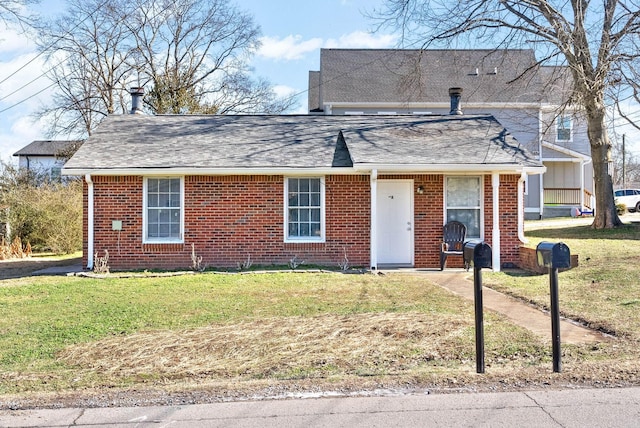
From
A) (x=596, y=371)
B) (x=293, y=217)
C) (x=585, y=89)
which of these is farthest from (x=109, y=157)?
(x=585, y=89)

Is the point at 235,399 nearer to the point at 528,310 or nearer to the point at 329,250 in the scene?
the point at 528,310

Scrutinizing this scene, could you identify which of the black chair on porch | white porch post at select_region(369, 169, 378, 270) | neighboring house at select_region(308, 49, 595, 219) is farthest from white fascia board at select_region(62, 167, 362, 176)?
neighboring house at select_region(308, 49, 595, 219)

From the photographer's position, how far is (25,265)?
16328 millimetres

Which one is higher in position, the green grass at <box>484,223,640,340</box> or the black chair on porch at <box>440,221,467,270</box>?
the black chair on porch at <box>440,221,467,270</box>

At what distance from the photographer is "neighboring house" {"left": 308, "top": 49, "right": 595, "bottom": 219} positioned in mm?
31094

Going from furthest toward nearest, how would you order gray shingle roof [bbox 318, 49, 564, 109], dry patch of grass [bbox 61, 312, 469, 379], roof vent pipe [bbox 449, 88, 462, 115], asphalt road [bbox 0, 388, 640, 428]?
gray shingle roof [bbox 318, 49, 564, 109]
roof vent pipe [bbox 449, 88, 462, 115]
dry patch of grass [bbox 61, 312, 469, 379]
asphalt road [bbox 0, 388, 640, 428]

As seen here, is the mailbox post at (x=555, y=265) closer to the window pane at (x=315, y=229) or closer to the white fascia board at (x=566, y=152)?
the window pane at (x=315, y=229)

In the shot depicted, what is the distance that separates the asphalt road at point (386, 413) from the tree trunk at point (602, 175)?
55.8 feet

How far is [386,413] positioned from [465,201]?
1019 centimetres

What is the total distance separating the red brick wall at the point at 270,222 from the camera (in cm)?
1420

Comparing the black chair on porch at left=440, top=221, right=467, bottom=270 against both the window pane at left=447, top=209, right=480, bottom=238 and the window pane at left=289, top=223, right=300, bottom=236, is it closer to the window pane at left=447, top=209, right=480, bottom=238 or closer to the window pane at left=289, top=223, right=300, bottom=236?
the window pane at left=447, top=209, right=480, bottom=238

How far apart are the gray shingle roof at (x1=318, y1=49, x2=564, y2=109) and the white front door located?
56.5 feet

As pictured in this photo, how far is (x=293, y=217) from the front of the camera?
14391 mm

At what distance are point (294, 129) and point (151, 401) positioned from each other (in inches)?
482
